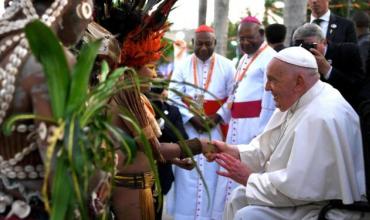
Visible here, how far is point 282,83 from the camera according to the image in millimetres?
4227

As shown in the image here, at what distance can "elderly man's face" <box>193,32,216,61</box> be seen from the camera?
298 inches

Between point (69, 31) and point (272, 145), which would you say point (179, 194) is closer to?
point (272, 145)

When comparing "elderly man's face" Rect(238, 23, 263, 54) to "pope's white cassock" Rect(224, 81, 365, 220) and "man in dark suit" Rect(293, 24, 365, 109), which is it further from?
"pope's white cassock" Rect(224, 81, 365, 220)

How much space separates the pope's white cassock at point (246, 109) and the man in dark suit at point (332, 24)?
57cm

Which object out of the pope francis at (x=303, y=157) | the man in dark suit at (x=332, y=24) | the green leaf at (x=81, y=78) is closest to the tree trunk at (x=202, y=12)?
the man in dark suit at (x=332, y=24)

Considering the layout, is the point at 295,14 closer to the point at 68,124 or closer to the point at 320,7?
the point at 320,7

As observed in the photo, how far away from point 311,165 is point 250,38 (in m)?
3.11

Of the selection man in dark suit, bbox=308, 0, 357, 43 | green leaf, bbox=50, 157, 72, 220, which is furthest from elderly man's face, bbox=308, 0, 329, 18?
green leaf, bbox=50, 157, 72, 220

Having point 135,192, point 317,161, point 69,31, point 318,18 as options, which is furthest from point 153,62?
point 318,18

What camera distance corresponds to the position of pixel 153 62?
4.33 metres

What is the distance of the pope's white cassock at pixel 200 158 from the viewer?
6.95 m

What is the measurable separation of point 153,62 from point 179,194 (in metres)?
3.00

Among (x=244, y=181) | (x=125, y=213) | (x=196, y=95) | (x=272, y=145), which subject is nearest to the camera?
(x=125, y=213)

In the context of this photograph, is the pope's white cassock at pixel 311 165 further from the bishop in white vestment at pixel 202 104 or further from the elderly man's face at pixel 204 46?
the elderly man's face at pixel 204 46
